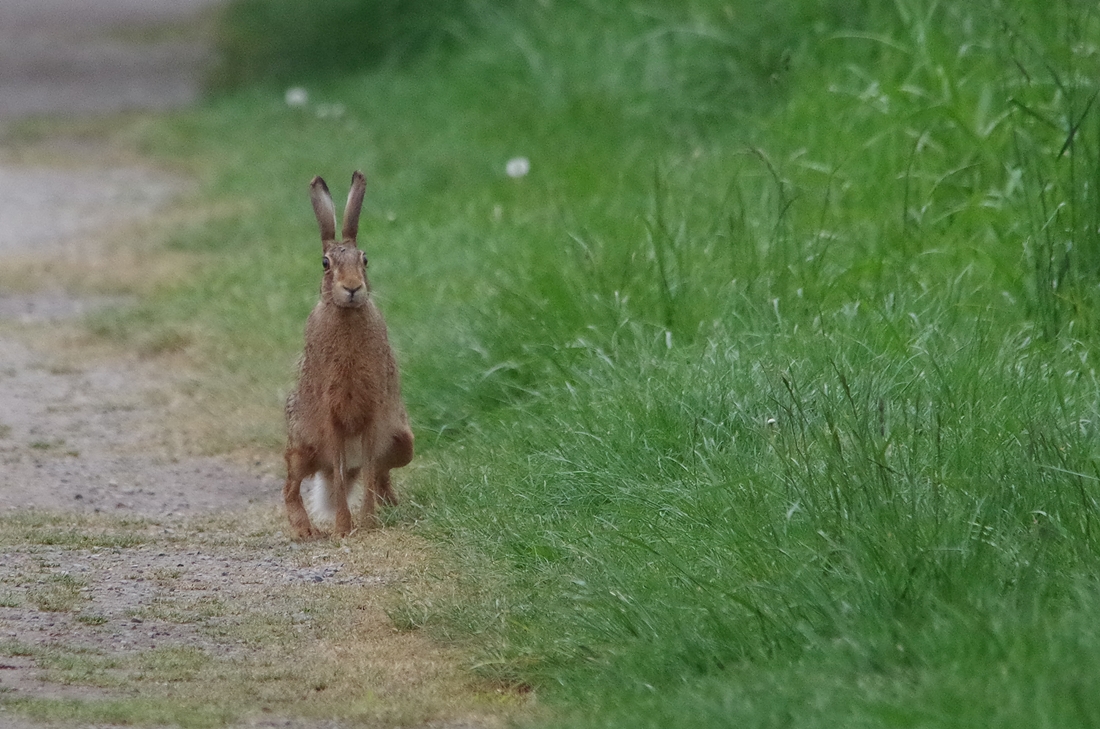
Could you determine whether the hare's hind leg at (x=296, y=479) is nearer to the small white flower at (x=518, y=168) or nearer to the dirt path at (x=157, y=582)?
the dirt path at (x=157, y=582)

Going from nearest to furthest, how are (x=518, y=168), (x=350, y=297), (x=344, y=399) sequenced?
(x=350, y=297), (x=344, y=399), (x=518, y=168)

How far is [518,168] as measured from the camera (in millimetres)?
9000

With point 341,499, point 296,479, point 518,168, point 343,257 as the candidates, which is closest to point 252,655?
point 341,499

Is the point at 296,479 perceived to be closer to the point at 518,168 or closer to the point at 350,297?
the point at 350,297

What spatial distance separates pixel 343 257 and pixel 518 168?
12.4 ft

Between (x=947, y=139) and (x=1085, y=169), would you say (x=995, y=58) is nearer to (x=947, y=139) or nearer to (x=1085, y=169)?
(x=947, y=139)

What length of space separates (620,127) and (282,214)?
1.82 metres

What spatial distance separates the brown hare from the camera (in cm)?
532

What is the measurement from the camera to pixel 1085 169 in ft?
20.6

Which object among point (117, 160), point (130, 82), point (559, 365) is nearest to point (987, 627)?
point (559, 365)

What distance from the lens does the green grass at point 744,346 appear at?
12.6ft

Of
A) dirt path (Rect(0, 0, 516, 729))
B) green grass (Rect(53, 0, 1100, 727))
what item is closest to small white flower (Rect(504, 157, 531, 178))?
green grass (Rect(53, 0, 1100, 727))

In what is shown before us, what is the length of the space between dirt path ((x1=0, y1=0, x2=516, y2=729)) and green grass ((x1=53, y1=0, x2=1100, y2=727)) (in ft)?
0.69

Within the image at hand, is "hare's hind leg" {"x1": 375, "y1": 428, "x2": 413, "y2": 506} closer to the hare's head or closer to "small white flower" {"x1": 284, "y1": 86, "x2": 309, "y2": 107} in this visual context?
the hare's head
